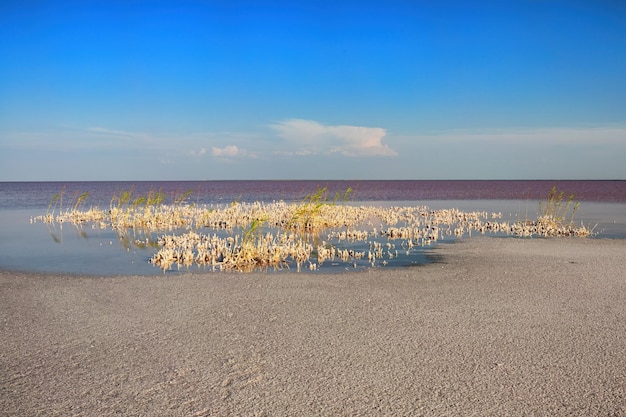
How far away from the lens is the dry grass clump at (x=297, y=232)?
14.6 metres

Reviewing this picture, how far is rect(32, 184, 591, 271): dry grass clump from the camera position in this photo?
47.9 ft

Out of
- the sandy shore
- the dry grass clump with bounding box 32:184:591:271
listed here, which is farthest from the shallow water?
the sandy shore

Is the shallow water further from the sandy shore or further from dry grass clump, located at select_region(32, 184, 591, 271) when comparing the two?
the sandy shore

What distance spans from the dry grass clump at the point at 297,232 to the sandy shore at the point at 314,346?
2652mm

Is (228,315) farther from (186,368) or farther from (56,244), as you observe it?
(56,244)

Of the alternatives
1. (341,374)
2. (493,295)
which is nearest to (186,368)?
(341,374)

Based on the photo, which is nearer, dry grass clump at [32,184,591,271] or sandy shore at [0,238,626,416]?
sandy shore at [0,238,626,416]

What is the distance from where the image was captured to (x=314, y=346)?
706cm

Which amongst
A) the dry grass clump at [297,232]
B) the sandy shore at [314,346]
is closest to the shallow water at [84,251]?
the dry grass clump at [297,232]

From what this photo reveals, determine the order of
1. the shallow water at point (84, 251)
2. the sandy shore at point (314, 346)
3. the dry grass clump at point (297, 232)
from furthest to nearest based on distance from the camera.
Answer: the dry grass clump at point (297, 232)
the shallow water at point (84, 251)
the sandy shore at point (314, 346)

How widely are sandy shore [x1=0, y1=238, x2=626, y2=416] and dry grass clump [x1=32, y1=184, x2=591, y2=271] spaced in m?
2.65

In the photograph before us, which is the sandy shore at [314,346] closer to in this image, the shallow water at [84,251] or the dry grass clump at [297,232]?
the shallow water at [84,251]

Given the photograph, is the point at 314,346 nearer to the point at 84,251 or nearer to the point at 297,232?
the point at 84,251

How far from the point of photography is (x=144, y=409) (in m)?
5.19
